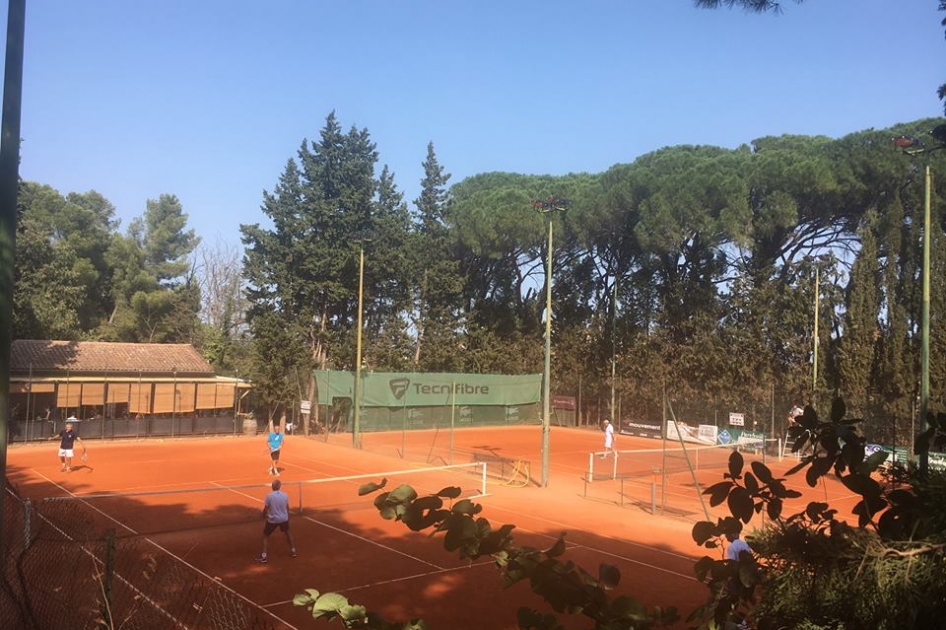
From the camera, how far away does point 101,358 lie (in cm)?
3447

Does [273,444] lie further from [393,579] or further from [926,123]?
[926,123]

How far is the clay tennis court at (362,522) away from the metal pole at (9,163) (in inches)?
158

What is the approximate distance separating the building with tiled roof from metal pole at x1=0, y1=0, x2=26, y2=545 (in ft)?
92.5

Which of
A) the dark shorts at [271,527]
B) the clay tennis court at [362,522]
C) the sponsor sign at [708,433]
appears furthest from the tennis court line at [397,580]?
the sponsor sign at [708,433]

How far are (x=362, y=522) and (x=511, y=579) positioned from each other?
15008mm

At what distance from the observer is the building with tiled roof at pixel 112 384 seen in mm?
31453

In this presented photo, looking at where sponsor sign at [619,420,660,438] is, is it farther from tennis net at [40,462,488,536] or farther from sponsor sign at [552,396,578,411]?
tennis net at [40,462,488,536]

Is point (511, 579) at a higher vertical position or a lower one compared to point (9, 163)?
lower

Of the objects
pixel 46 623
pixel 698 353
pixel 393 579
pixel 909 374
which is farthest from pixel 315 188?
pixel 46 623

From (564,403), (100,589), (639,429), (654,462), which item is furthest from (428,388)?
(100,589)

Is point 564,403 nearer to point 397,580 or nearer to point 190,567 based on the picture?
point 397,580

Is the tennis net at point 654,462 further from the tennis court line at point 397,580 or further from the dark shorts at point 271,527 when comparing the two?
the dark shorts at point 271,527

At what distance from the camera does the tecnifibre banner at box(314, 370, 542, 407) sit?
35.0 m

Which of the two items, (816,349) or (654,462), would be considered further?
(816,349)
